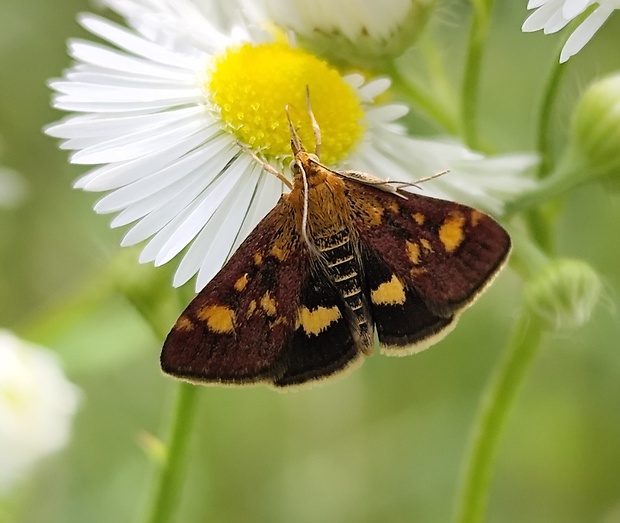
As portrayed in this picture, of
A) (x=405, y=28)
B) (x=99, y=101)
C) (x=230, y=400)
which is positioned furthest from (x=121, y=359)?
(x=405, y=28)

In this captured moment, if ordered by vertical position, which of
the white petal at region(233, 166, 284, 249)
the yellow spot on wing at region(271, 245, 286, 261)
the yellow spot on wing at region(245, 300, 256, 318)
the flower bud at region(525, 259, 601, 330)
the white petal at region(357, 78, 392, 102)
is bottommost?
the flower bud at region(525, 259, 601, 330)

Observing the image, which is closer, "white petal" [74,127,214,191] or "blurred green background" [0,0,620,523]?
"white petal" [74,127,214,191]

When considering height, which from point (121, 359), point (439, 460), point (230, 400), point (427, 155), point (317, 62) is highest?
point (317, 62)

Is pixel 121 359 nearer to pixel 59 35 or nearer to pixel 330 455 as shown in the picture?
pixel 330 455

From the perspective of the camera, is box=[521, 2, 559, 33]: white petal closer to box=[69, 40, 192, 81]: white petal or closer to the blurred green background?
box=[69, 40, 192, 81]: white petal

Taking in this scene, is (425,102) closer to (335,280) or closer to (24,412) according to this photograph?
(335,280)

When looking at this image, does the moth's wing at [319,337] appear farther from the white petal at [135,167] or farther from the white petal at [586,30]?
the white petal at [586,30]

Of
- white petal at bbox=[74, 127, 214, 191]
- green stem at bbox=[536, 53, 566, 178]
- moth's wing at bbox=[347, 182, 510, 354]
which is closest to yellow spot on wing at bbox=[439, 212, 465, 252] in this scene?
moth's wing at bbox=[347, 182, 510, 354]
